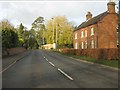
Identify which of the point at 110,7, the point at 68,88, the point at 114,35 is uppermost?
the point at 110,7

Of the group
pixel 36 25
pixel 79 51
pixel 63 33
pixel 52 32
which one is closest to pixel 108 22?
pixel 79 51

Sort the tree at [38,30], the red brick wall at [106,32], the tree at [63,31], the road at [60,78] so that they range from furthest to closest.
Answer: the tree at [38,30] → the tree at [63,31] → the red brick wall at [106,32] → the road at [60,78]

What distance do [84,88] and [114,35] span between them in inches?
1764

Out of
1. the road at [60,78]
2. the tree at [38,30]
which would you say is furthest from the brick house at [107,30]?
the tree at [38,30]

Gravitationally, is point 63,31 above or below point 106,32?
above

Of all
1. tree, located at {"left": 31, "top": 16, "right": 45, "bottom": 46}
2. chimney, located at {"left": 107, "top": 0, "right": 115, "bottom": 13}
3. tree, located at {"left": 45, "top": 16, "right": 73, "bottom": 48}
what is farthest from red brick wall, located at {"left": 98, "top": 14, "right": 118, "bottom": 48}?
tree, located at {"left": 31, "top": 16, "right": 45, "bottom": 46}

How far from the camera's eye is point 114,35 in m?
54.5

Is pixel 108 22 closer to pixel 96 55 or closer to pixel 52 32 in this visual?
pixel 96 55

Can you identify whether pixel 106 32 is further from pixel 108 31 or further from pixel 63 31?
pixel 63 31

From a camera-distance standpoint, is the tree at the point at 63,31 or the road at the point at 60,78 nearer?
the road at the point at 60,78

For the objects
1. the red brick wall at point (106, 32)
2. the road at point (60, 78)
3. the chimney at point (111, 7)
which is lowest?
the road at point (60, 78)

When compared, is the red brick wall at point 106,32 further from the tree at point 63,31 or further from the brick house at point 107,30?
the tree at point 63,31

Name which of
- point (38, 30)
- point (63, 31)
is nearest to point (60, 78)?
point (63, 31)

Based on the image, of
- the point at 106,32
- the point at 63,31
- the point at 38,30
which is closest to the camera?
the point at 106,32
